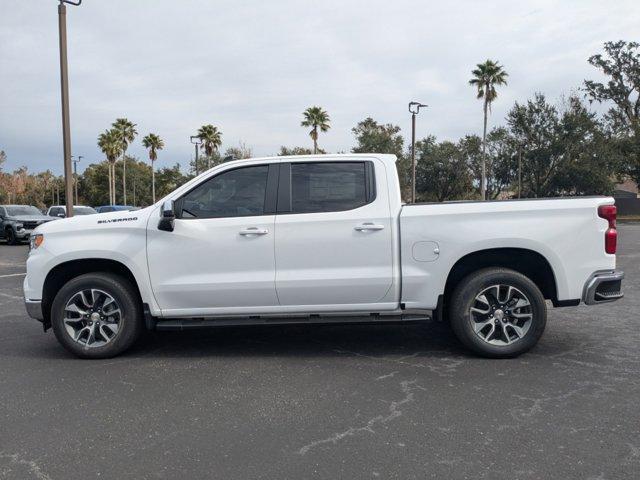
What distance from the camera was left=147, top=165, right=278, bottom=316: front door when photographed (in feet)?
17.1

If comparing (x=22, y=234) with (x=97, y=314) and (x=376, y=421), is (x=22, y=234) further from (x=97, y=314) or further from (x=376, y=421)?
(x=376, y=421)

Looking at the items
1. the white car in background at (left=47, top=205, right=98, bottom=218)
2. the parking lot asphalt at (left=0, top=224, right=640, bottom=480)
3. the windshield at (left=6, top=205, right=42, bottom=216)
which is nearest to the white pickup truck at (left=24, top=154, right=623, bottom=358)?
the parking lot asphalt at (left=0, top=224, right=640, bottom=480)

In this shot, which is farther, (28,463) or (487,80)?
(487,80)

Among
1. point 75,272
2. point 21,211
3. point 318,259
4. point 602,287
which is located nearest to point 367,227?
point 318,259

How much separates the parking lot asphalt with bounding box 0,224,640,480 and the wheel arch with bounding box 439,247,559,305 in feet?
2.18

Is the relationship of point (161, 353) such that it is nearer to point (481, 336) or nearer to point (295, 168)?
point (295, 168)

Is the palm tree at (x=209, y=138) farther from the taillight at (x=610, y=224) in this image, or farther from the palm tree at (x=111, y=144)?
the taillight at (x=610, y=224)

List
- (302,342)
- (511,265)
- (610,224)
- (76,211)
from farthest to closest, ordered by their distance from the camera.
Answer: (76,211)
(302,342)
(511,265)
(610,224)

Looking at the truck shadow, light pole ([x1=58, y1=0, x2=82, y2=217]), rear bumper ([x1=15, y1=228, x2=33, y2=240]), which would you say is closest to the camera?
the truck shadow

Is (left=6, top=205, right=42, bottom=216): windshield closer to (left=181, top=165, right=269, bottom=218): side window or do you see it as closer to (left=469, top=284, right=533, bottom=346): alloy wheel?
(left=181, top=165, right=269, bottom=218): side window

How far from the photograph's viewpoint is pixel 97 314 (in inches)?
212

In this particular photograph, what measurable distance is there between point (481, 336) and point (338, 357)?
1381mm

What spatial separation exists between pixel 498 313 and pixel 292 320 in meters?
1.94

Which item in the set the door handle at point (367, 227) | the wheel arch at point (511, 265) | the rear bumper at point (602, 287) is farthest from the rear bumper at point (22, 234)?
the rear bumper at point (602, 287)
